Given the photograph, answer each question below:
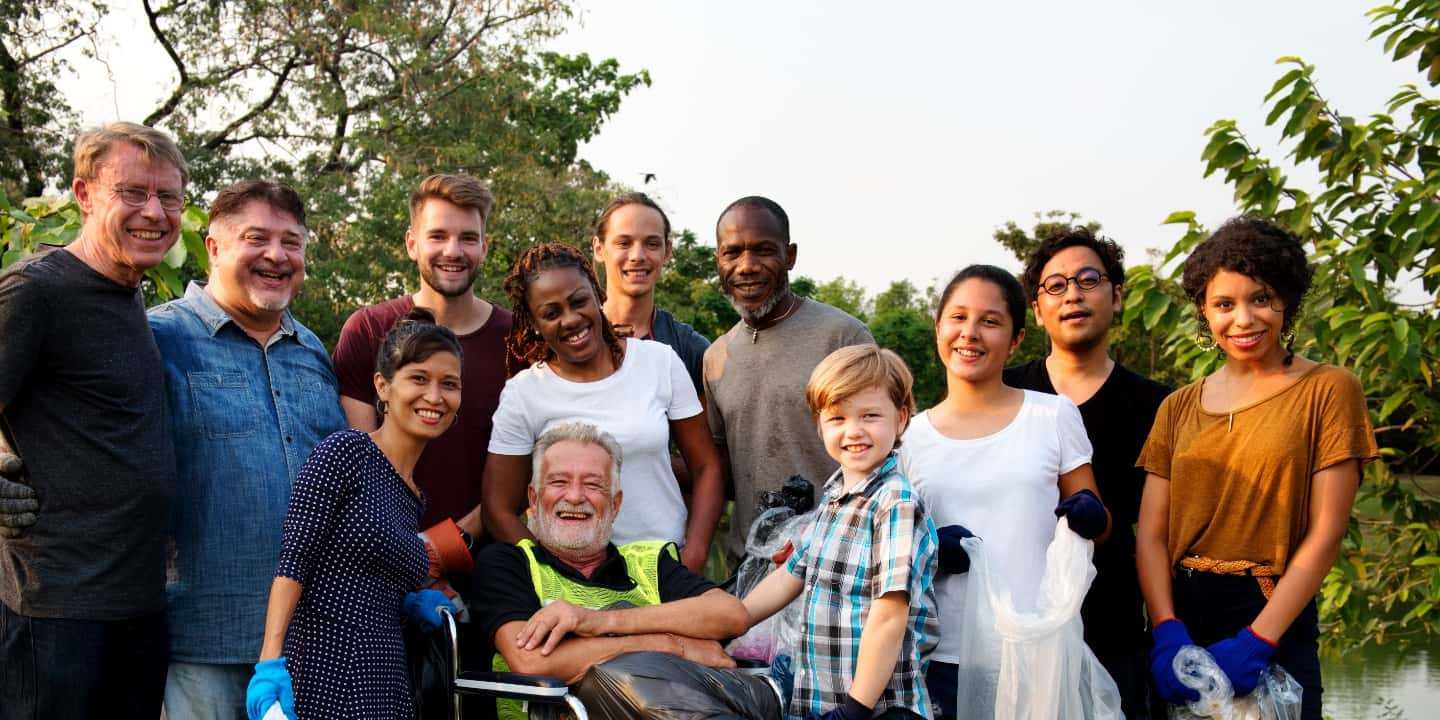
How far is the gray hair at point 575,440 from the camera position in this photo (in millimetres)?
3510

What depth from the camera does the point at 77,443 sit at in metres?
2.86

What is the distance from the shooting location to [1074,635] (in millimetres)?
3004

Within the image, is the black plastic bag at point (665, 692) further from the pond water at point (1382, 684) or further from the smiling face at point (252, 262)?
the pond water at point (1382, 684)

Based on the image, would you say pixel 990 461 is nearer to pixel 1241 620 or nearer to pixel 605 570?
pixel 1241 620

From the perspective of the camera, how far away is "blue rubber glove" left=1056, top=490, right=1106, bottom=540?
9.66 feet

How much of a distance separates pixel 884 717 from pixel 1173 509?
1090mm

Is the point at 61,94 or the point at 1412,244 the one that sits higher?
the point at 61,94

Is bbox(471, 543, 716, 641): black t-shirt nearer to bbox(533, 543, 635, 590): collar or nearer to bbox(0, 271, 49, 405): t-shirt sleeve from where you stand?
bbox(533, 543, 635, 590): collar

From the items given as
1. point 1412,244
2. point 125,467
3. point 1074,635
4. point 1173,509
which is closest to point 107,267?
point 125,467

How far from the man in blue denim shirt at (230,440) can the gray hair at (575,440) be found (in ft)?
2.11

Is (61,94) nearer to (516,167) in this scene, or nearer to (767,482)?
(516,167)

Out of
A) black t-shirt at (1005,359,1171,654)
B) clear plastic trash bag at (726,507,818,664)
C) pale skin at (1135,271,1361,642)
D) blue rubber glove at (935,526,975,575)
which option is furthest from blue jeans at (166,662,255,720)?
pale skin at (1135,271,1361,642)

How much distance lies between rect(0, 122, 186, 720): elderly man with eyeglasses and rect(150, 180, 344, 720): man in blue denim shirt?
0.10 metres

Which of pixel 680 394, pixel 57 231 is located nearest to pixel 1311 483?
pixel 680 394
